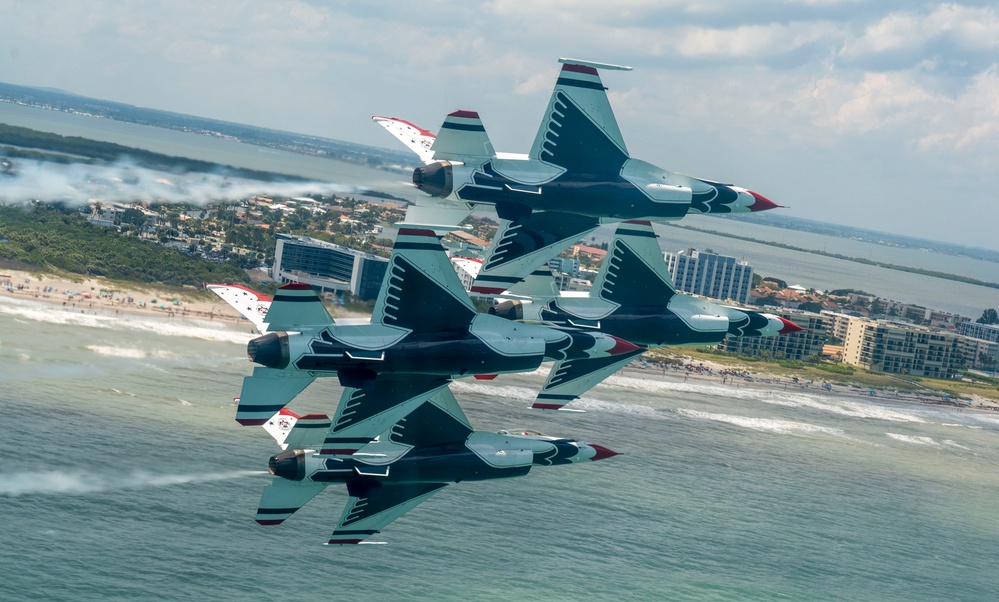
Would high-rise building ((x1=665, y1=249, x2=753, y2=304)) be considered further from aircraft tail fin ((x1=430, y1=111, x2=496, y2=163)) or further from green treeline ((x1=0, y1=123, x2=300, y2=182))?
aircraft tail fin ((x1=430, y1=111, x2=496, y2=163))

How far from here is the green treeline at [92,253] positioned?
10100 cm

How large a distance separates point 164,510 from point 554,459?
93.7 feet

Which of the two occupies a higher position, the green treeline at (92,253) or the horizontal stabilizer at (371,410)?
the horizontal stabilizer at (371,410)

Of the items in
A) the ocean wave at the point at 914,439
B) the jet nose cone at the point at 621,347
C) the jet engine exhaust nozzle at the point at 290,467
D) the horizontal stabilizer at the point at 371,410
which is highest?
the jet nose cone at the point at 621,347

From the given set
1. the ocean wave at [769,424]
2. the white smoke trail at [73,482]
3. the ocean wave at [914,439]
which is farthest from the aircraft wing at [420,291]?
the ocean wave at [914,439]

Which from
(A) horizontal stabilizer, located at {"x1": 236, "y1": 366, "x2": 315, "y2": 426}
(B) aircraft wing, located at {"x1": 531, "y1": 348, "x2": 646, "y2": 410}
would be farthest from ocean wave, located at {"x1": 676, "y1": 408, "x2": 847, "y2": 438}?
(A) horizontal stabilizer, located at {"x1": 236, "y1": 366, "x2": 315, "y2": 426}

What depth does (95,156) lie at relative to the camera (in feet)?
341

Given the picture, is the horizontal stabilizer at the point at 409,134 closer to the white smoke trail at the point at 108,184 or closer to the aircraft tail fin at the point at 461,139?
the aircraft tail fin at the point at 461,139

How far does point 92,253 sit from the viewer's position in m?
104

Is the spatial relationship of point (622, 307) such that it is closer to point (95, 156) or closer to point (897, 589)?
point (897, 589)

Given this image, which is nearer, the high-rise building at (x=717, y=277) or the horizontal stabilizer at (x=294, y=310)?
the horizontal stabilizer at (x=294, y=310)

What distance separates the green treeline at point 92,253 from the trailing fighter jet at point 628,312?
70588 mm

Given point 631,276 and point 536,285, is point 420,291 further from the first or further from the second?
point 631,276

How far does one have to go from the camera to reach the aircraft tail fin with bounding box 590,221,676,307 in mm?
33656
